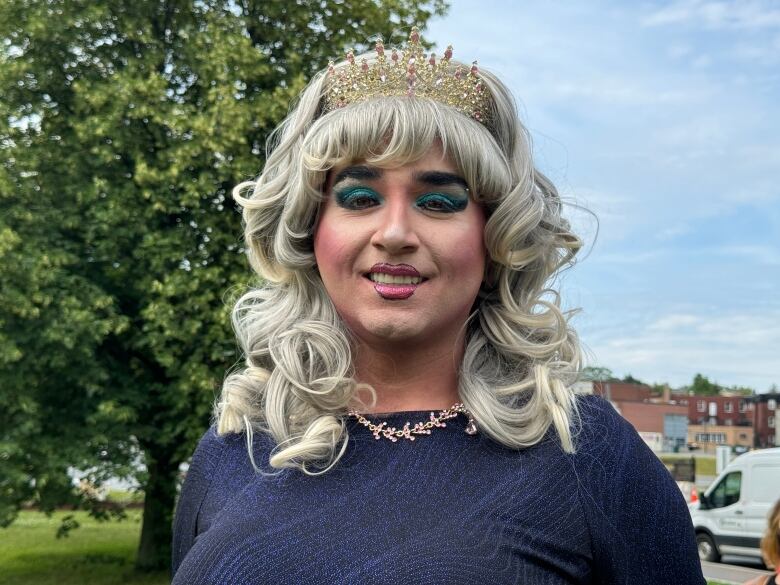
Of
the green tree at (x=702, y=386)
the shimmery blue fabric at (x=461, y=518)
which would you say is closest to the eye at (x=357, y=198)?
the shimmery blue fabric at (x=461, y=518)

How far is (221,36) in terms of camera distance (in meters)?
12.9

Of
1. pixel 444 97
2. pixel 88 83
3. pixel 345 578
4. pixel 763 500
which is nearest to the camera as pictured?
pixel 345 578

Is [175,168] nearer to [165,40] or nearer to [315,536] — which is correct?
[165,40]

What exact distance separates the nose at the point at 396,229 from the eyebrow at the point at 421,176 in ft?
0.19

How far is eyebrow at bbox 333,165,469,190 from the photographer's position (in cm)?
190

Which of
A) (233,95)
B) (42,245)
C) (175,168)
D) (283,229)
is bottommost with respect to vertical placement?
(283,229)

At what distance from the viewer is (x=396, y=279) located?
1875 mm

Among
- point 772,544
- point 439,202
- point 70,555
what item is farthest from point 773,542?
point 70,555

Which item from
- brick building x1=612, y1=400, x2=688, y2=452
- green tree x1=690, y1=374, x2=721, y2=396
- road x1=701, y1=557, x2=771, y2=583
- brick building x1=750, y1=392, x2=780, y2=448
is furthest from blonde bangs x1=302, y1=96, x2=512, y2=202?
green tree x1=690, y1=374, x2=721, y2=396

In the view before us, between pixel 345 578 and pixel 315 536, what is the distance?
0.12 metres

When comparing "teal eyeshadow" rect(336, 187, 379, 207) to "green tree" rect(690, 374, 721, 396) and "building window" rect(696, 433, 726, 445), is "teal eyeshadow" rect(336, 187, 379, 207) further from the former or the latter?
"green tree" rect(690, 374, 721, 396)

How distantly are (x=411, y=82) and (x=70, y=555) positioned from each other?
18410 mm

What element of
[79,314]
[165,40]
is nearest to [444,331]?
[79,314]

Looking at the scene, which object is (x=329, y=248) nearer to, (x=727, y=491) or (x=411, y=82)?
(x=411, y=82)
